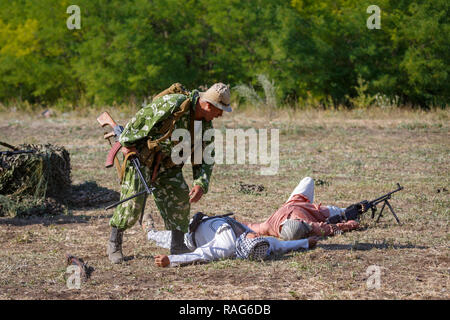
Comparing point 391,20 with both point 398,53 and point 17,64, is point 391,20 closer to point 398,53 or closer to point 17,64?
point 398,53

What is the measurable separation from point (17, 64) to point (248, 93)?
10.8 m

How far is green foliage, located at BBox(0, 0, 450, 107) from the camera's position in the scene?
21078mm

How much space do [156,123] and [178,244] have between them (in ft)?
3.81

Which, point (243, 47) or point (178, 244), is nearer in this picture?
point (178, 244)

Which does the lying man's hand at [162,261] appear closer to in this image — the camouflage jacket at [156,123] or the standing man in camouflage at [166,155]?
the standing man in camouflage at [166,155]

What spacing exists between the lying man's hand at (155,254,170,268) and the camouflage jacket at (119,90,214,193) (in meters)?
0.68

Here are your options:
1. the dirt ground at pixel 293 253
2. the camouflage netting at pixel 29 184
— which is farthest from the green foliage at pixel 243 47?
the camouflage netting at pixel 29 184

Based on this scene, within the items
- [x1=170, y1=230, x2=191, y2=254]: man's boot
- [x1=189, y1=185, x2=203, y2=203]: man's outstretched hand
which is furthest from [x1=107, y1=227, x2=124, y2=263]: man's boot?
[x1=189, y1=185, x2=203, y2=203]: man's outstretched hand

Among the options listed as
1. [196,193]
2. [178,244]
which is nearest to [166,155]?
[196,193]

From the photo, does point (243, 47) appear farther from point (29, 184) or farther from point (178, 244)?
point (178, 244)

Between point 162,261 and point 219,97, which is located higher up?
point 219,97

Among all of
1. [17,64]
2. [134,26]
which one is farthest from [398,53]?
[17,64]

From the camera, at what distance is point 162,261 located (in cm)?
529

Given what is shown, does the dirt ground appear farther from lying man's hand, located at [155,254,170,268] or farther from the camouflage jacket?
the camouflage jacket
